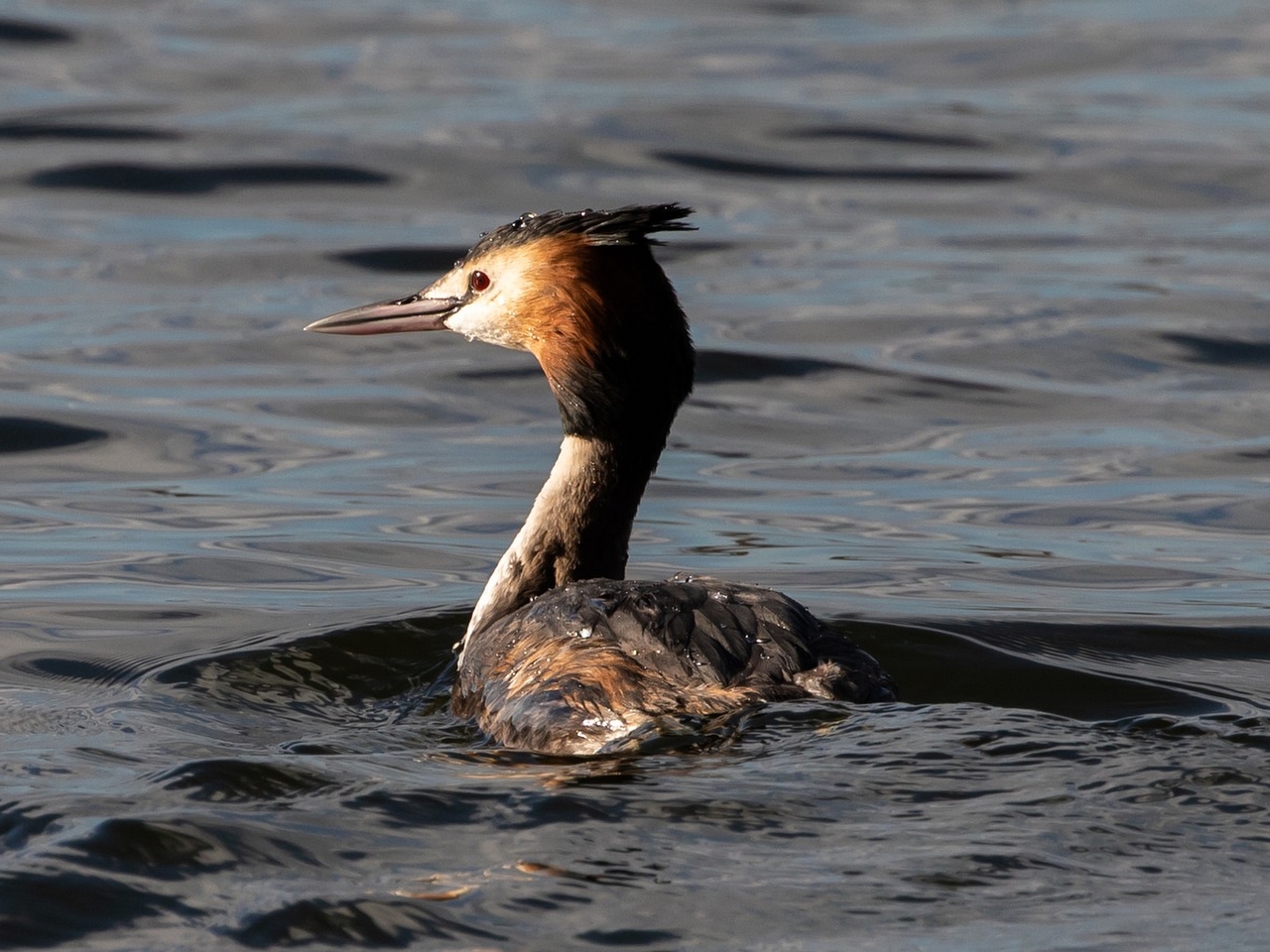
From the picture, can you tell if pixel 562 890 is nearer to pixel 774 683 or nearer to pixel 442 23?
pixel 774 683

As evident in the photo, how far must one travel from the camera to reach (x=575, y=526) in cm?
698

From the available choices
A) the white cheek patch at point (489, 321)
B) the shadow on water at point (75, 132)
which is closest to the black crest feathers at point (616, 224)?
the white cheek patch at point (489, 321)

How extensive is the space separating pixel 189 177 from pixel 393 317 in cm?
860

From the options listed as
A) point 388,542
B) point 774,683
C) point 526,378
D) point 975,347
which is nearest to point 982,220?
point 975,347

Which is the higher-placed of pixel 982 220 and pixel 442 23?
pixel 442 23

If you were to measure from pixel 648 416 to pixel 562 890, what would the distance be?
2.47 meters

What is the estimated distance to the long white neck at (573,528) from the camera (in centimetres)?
691

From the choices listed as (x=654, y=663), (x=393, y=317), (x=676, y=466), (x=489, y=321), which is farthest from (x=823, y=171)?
(x=654, y=663)

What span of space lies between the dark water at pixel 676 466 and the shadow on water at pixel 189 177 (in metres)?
0.06

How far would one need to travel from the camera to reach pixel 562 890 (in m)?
4.64

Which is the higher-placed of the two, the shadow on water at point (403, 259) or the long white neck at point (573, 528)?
the shadow on water at point (403, 259)

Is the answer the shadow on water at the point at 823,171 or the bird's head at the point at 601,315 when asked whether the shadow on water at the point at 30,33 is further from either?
the bird's head at the point at 601,315

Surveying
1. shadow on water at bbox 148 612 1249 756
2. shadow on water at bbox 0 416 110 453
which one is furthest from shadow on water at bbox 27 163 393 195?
shadow on water at bbox 148 612 1249 756

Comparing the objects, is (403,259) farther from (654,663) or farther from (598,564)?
(654,663)
